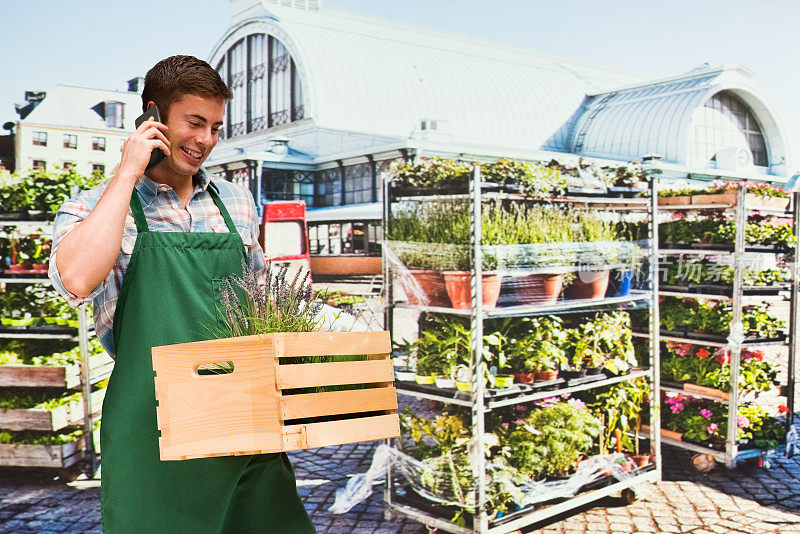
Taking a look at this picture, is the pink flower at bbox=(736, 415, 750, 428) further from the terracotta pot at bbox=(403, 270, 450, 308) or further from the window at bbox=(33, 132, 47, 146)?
the window at bbox=(33, 132, 47, 146)

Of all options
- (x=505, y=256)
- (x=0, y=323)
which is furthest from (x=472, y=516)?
(x=0, y=323)

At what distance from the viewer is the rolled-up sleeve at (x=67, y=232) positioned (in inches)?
67.0

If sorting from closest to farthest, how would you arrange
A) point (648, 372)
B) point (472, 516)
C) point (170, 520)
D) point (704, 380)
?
point (170, 520) < point (472, 516) < point (648, 372) < point (704, 380)

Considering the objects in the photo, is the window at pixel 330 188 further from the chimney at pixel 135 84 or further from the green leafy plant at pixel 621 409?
the green leafy plant at pixel 621 409

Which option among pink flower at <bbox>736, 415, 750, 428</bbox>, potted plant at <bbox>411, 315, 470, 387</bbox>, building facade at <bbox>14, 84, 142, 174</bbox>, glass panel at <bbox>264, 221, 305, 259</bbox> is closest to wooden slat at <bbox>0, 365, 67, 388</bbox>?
building facade at <bbox>14, 84, 142, 174</bbox>

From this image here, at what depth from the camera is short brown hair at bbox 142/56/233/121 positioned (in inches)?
74.9

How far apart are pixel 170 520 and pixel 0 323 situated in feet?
12.6

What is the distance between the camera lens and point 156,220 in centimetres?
204

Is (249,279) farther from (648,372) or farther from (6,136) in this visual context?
(648,372)

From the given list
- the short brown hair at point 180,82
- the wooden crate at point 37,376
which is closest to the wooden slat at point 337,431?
the short brown hair at point 180,82

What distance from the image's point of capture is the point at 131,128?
4512 mm

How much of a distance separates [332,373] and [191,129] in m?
0.71

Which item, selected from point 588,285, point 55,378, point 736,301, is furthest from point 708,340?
point 55,378

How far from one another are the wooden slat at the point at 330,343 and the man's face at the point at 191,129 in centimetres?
58
